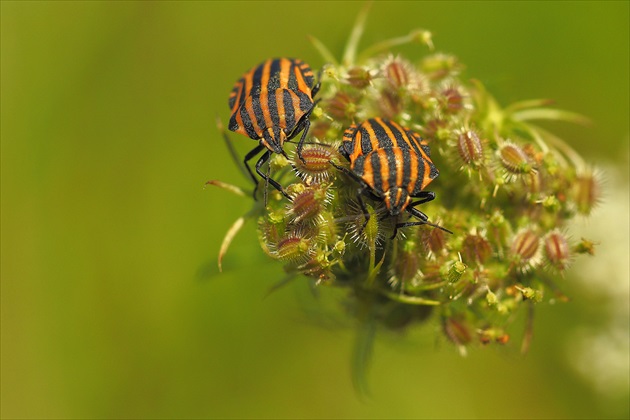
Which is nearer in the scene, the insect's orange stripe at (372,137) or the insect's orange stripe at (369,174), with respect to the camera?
the insect's orange stripe at (369,174)

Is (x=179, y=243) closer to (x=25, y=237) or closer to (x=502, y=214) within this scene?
(x=25, y=237)

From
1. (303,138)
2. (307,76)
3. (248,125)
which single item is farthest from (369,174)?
(307,76)

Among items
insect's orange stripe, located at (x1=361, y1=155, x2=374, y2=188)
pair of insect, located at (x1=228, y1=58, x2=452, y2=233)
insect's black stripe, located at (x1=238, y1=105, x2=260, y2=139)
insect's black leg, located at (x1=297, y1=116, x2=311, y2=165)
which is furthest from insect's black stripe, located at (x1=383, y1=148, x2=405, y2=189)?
insect's black stripe, located at (x1=238, y1=105, x2=260, y2=139)

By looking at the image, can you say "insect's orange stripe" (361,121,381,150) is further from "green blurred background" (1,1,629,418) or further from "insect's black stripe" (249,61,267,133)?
"green blurred background" (1,1,629,418)

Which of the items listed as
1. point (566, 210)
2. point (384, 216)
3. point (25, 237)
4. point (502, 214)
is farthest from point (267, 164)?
point (25, 237)

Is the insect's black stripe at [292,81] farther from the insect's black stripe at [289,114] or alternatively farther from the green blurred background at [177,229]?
the green blurred background at [177,229]

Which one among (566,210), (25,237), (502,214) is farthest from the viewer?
(25,237)

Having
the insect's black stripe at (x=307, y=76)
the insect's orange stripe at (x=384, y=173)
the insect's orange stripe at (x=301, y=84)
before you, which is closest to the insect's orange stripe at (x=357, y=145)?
the insect's orange stripe at (x=384, y=173)

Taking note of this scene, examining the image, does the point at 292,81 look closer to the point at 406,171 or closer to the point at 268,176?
the point at 268,176
